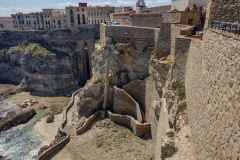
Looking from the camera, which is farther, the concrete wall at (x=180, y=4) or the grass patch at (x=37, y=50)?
the grass patch at (x=37, y=50)

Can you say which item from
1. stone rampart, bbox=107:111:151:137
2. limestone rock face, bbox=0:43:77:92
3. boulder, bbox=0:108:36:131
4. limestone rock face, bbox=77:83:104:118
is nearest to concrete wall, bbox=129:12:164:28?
limestone rock face, bbox=77:83:104:118

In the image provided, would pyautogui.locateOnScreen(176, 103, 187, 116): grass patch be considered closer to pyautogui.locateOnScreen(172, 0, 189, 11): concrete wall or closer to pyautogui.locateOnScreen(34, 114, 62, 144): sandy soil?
pyautogui.locateOnScreen(172, 0, 189, 11): concrete wall

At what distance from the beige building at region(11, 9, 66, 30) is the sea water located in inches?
1341

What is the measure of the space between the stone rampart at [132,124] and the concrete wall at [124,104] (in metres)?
1.18

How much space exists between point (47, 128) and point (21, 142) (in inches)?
160

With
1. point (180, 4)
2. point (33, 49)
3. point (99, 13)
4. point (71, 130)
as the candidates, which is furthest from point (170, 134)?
point (99, 13)

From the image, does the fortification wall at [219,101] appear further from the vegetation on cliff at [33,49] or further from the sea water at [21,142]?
the vegetation on cliff at [33,49]

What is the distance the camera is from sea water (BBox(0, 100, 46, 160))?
91.0 ft

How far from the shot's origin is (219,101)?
7.52 meters

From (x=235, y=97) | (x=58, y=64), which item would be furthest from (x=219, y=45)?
(x=58, y=64)

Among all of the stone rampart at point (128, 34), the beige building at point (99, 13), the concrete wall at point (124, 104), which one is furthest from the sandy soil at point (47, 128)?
the beige building at point (99, 13)

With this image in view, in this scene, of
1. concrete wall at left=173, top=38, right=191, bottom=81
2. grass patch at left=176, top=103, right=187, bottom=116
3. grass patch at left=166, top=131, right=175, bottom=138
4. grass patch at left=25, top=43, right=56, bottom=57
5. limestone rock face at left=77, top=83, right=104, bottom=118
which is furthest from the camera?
grass patch at left=25, top=43, right=56, bottom=57

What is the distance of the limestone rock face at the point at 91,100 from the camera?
2977 cm

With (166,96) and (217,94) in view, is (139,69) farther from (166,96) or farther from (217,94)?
(217,94)
